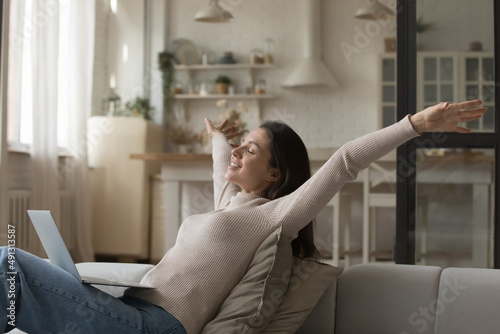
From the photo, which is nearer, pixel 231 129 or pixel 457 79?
pixel 231 129

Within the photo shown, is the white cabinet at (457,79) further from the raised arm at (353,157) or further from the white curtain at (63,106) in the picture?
the white curtain at (63,106)

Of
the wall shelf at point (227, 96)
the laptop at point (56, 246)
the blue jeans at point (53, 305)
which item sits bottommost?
the blue jeans at point (53, 305)

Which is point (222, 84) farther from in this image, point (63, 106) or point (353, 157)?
point (353, 157)

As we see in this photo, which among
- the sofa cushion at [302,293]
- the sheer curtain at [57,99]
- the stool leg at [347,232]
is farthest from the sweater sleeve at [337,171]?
the stool leg at [347,232]

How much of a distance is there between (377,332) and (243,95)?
16.7 ft

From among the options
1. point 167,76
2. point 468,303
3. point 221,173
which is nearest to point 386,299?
point 468,303

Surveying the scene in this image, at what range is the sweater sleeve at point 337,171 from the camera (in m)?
1.79

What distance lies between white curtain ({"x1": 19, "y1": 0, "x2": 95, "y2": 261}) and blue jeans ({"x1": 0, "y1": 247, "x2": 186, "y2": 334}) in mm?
3273

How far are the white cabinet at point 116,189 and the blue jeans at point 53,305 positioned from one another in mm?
4155

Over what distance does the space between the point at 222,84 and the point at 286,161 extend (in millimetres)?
4806

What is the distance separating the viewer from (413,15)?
2807 millimetres

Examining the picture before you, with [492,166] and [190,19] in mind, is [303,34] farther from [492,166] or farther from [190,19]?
[492,166]

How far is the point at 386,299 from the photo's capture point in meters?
1.85

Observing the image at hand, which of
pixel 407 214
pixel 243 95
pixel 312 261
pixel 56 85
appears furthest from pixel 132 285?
pixel 243 95
